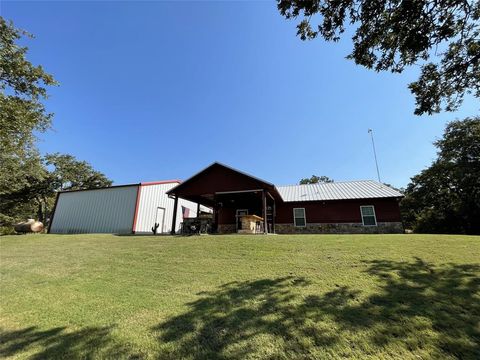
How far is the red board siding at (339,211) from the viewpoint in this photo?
55.3 ft

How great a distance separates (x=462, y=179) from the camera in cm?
2353

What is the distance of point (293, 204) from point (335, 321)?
15581 millimetres

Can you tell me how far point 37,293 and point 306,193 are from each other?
1796 cm

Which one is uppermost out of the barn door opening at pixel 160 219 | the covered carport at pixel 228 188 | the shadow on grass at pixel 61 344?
the covered carport at pixel 228 188

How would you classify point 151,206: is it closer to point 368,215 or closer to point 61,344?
point 61,344

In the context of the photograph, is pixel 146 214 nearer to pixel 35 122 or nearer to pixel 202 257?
pixel 35 122

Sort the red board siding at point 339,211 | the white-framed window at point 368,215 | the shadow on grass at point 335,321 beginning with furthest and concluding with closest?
the white-framed window at point 368,215
the red board siding at point 339,211
the shadow on grass at point 335,321

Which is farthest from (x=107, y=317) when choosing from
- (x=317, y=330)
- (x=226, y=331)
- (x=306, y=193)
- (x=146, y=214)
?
(x=306, y=193)

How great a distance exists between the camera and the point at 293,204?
62.6 ft

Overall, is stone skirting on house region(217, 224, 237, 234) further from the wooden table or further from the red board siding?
the wooden table

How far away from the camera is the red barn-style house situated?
51.3 ft

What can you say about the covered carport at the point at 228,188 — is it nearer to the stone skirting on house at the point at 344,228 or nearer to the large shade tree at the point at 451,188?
the stone skirting on house at the point at 344,228

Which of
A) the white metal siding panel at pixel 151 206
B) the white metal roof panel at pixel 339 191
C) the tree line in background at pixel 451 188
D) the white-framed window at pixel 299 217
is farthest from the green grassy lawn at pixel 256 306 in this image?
the tree line in background at pixel 451 188

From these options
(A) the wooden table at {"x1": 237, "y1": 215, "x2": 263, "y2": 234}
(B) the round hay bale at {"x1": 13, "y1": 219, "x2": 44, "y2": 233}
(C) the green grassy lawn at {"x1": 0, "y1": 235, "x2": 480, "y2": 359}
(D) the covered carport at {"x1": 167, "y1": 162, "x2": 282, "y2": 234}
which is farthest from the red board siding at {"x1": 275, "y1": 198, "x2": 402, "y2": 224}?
(B) the round hay bale at {"x1": 13, "y1": 219, "x2": 44, "y2": 233}
